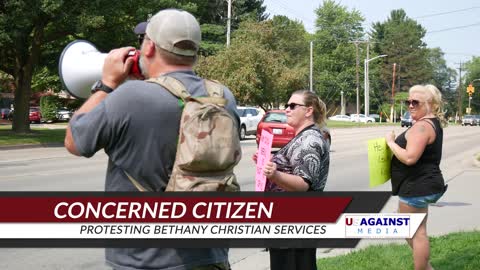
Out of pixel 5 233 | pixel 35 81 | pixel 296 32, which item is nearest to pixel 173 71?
pixel 5 233

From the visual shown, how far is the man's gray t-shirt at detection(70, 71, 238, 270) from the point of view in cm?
241

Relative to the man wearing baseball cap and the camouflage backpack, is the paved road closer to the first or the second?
the man wearing baseball cap

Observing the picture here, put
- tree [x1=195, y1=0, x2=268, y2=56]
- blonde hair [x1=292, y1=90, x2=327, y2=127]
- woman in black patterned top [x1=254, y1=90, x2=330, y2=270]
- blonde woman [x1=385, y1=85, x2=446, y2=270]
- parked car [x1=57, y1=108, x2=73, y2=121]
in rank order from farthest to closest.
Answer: tree [x1=195, y1=0, x2=268, y2=56], parked car [x1=57, y1=108, x2=73, y2=121], blonde woman [x1=385, y1=85, x2=446, y2=270], blonde hair [x1=292, y1=90, x2=327, y2=127], woman in black patterned top [x1=254, y1=90, x2=330, y2=270]

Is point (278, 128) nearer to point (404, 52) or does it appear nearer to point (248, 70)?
point (248, 70)

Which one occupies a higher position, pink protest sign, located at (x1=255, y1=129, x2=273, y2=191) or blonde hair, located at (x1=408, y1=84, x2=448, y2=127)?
blonde hair, located at (x1=408, y1=84, x2=448, y2=127)

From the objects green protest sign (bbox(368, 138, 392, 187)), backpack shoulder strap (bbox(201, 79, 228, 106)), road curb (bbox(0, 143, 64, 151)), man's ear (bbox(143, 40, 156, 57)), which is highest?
man's ear (bbox(143, 40, 156, 57))

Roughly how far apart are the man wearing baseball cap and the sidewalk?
3731 millimetres

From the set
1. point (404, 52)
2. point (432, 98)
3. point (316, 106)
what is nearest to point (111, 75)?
point (316, 106)

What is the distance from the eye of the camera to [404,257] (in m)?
6.18

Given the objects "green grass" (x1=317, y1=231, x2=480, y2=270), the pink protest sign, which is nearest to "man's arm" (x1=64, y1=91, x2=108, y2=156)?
the pink protest sign

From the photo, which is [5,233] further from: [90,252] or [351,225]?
[90,252]

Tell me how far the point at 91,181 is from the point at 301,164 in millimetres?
9702

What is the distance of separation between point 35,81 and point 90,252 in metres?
49.9

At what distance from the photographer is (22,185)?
12250 mm
